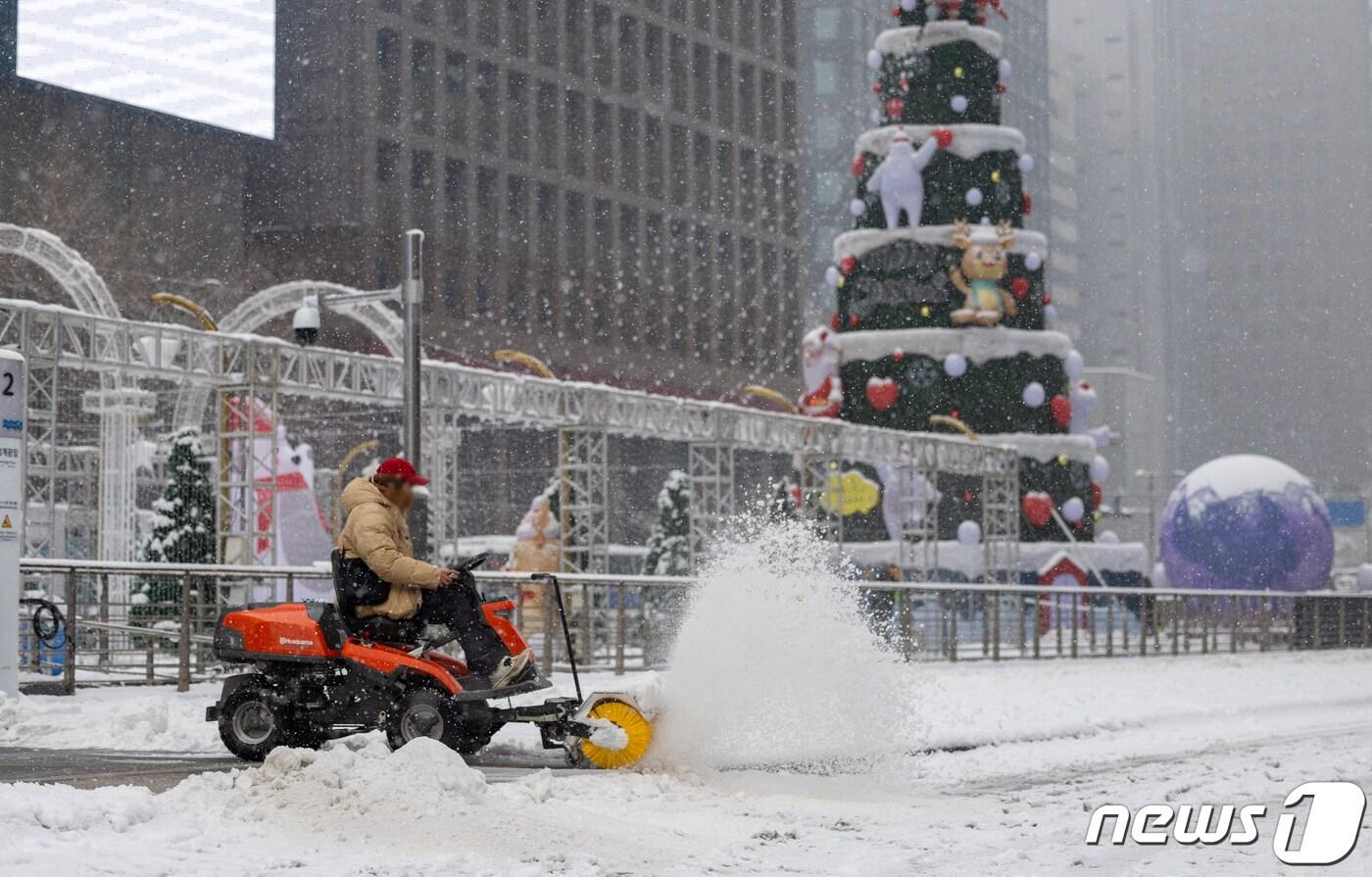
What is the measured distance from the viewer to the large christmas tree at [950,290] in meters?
→ 54.5

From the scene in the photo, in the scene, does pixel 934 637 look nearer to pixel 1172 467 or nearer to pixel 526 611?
pixel 526 611

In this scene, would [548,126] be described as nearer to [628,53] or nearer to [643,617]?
[628,53]

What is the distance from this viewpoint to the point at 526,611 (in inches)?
979

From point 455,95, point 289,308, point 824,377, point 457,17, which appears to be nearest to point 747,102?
point 457,17

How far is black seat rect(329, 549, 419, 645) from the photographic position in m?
11.9

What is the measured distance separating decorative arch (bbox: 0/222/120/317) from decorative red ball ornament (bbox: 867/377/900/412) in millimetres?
22344

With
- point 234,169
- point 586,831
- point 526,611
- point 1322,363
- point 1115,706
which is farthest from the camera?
point 1322,363

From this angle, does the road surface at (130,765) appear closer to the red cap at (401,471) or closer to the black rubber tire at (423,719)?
the black rubber tire at (423,719)

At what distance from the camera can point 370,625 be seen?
12016mm

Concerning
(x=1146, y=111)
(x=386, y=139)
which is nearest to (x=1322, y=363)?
(x=1146, y=111)

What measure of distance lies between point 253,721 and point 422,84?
200ft

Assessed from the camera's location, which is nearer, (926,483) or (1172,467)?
(926,483)

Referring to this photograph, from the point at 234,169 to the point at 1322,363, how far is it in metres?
93.6

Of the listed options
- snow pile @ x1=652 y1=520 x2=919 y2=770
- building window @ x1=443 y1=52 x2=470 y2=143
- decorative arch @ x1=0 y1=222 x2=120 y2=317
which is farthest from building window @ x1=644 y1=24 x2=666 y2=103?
snow pile @ x1=652 y1=520 x2=919 y2=770
